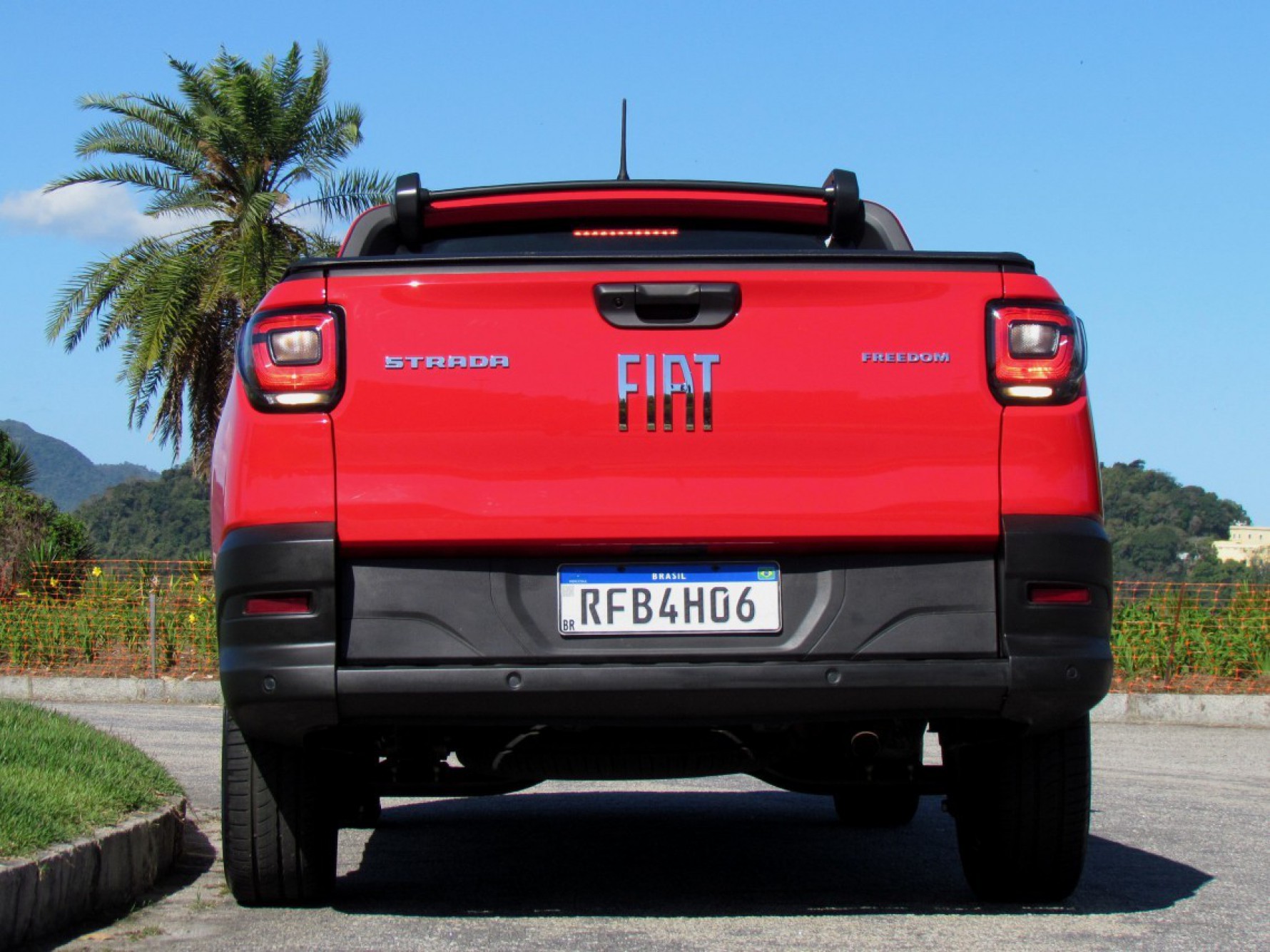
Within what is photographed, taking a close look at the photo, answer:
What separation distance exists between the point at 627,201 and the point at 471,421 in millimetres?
1199

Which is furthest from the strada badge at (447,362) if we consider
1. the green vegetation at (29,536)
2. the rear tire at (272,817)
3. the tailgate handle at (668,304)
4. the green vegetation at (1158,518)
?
the green vegetation at (1158,518)

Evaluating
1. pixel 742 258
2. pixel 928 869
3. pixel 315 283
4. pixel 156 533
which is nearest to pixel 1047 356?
→ pixel 742 258

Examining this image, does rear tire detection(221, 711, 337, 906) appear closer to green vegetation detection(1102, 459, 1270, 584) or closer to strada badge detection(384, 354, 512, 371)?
strada badge detection(384, 354, 512, 371)

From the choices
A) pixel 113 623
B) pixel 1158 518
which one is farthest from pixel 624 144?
pixel 1158 518

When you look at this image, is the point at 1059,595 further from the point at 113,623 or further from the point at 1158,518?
the point at 1158,518

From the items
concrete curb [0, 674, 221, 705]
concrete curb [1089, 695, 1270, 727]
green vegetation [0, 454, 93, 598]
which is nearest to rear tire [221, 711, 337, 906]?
concrete curb [1089, 695, 1270, 727]

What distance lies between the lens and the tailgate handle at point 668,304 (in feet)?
13.2

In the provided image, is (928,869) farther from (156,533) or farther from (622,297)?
(156,533)

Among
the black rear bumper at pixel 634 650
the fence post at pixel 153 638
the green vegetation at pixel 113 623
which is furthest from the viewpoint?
the green vegetation at pixel 113 623

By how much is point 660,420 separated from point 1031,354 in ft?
3.01

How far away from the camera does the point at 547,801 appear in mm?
7648

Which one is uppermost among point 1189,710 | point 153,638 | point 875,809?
point 153,638

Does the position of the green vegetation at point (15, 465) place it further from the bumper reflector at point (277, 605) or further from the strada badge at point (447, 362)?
the strada badge at point (447, 362)

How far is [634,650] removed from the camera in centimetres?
393
